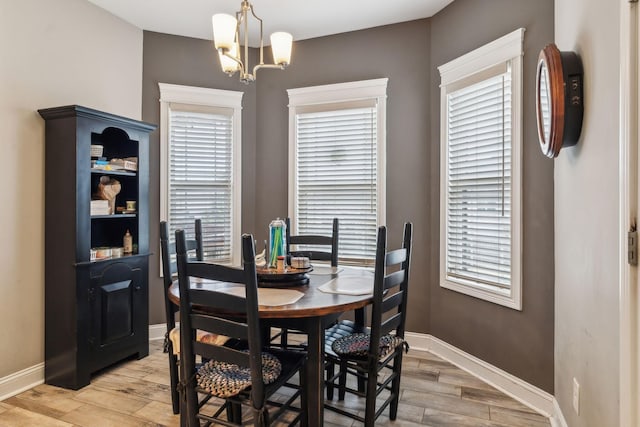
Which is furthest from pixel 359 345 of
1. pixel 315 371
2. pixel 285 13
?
pixel 285 13

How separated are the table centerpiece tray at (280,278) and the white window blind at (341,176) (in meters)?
1.43

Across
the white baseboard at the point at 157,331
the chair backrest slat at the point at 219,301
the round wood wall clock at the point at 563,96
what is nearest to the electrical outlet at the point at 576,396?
the round wood wall clock at the point at 563,96

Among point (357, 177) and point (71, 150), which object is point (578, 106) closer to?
point (357, 177)

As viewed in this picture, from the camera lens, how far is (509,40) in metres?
2.68

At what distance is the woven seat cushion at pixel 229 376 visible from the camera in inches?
69.6

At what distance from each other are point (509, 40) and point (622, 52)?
164 centimetres

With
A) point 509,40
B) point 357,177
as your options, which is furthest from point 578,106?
point 357,177

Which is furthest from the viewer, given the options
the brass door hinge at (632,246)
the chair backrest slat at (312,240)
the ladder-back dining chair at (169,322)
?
the chair backrest slat at (312,240)

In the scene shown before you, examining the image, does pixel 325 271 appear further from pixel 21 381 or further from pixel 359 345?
pixel 21 381

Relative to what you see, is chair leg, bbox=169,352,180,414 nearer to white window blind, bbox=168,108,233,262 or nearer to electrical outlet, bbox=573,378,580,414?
white window blind, bbox=168,108,233,262

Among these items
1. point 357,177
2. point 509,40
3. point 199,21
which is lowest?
point 357,177

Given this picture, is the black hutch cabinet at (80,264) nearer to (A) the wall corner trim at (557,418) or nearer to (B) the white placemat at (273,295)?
(B) the white placemat at (273,295)

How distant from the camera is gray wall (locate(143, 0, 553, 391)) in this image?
100 inches

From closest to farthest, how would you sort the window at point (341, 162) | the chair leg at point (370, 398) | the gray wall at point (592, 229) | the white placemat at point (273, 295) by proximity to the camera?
the gray wall at point (592, 229), the white placemat at point (273, 295), the chair leg at point (370, 398), the window at point (341, 162)
